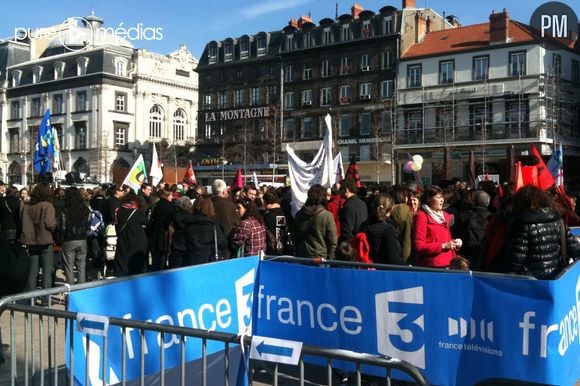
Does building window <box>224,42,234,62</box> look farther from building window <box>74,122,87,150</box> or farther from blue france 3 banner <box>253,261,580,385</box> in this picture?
blue france 3 banner <box>253,261,580,385</box>

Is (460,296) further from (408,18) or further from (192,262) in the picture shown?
(408,18)

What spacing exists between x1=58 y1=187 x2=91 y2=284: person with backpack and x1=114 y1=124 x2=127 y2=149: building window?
215 feet

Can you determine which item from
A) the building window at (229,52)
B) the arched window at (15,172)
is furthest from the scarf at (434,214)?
the arched window at (15,172)

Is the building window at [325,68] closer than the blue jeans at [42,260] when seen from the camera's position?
No

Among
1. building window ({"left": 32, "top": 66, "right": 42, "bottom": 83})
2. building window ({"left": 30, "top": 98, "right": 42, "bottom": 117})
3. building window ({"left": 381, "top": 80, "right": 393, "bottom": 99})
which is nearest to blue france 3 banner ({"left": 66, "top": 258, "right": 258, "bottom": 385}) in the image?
building window ({"left": 381, "top": 80, "right": 393, "bottom": 99})

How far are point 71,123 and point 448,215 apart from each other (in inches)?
2843

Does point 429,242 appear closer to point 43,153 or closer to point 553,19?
point 43,153

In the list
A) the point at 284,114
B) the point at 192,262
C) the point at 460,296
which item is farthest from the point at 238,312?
the point at 284,114

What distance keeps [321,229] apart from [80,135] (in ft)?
235

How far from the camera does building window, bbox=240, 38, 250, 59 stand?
62.8 m

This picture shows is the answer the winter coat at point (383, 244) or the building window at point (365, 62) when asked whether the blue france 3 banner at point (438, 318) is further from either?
the building window at point (365, 62)

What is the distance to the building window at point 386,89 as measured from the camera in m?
51.4

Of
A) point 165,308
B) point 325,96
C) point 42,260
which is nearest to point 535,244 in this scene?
point 165,308

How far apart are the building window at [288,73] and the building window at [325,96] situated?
150 inches
